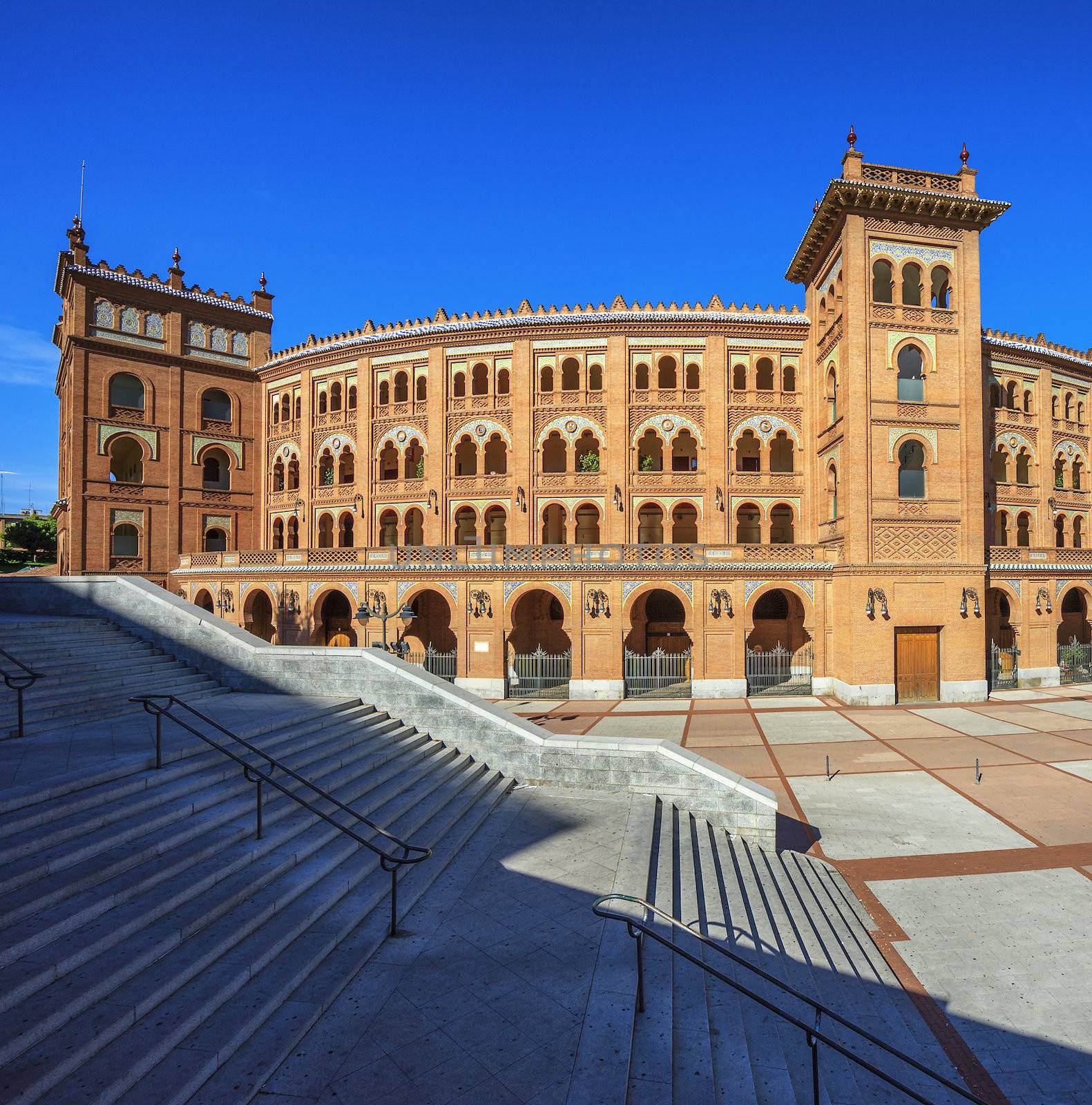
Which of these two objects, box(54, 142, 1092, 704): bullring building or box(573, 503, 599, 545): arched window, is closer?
box(54, 142, 1092, 704): bullring building

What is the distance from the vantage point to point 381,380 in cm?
2831

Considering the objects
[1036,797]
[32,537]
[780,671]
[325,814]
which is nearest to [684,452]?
[780,671]

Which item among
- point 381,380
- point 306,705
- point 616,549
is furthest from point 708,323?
point 306,705

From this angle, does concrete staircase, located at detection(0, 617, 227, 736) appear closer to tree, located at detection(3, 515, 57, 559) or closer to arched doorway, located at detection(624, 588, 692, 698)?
arched doorway, located at detection(624, 588, 692, 698)

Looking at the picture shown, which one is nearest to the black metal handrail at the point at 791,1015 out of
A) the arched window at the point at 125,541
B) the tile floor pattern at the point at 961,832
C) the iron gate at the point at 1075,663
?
the tile floor pattern at the point at 961,832

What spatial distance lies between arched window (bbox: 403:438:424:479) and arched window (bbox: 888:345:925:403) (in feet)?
65.1

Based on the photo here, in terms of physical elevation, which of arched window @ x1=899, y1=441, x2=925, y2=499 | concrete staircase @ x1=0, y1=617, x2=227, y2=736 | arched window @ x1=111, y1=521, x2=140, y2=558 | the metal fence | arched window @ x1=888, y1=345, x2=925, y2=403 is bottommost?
the metal fence

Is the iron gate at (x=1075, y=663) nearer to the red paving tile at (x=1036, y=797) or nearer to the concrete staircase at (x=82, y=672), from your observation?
the red paving tile at (x=1036, y=797)

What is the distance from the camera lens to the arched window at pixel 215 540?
29969mm

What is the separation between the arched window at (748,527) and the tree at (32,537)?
55.3 m

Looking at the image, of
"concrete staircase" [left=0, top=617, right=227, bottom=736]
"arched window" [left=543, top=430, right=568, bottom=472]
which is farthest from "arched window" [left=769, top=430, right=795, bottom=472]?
"concrete staircase" [left=0, top=617, right=227, bottom=736]

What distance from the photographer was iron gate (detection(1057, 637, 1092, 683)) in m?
25.5

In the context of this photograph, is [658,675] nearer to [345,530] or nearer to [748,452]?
[748,452]

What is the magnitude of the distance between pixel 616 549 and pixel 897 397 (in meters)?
12.0
